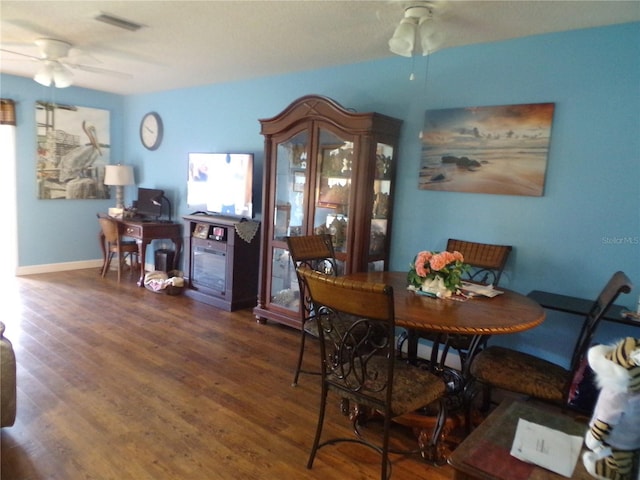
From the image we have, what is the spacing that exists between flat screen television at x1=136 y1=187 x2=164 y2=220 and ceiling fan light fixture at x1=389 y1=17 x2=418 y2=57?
3721 mm

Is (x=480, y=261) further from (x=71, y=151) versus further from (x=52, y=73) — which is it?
(x=71, y=151)

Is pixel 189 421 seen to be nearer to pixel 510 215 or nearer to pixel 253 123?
pixel 510 215

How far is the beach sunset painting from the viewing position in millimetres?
2789

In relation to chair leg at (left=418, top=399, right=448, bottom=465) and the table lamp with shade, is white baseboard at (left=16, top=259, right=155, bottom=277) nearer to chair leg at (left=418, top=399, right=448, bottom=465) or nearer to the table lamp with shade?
the table lamp with shade

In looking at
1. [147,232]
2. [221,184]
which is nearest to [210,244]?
[221,184]

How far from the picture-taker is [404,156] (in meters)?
3.39

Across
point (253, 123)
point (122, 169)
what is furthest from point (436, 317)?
point (122, 169)

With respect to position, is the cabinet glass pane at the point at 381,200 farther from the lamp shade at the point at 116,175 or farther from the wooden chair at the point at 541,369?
the lamp shade at the point at 116,175

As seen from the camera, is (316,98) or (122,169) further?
(122,169)

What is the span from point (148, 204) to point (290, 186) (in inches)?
96.8

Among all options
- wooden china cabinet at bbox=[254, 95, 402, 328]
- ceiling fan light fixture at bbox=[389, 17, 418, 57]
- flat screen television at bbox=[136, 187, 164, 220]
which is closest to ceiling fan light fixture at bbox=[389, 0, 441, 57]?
ceiling fan light fixture at bbox=[389, 17, 418, 57]

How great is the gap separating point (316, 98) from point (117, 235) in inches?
120

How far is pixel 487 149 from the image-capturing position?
9.75 feet

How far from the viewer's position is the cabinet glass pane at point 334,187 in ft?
10.9
